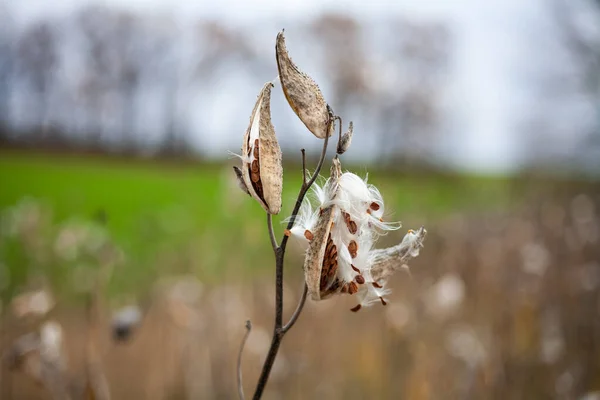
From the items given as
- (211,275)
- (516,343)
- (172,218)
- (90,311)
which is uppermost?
(90,311)

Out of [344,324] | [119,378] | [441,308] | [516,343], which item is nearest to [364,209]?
[441,308]

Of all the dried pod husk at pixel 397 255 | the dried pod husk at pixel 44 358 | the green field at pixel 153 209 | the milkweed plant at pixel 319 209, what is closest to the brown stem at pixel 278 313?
the milkweed plant at pixel 319 209

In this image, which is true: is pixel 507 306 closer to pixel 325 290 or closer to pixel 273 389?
pixel 273 389

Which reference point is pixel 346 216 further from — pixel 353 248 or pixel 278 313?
pixel 278 313

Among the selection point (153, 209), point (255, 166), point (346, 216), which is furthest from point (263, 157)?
point (153, 209)

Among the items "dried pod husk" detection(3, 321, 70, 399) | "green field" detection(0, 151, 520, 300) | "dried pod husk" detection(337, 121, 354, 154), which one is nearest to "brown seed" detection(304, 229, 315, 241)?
"dried pod husk" detection(337, 121, 354, 154)

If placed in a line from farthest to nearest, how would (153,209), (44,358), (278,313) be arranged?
(153,209) < (44,358) < (278,313)
